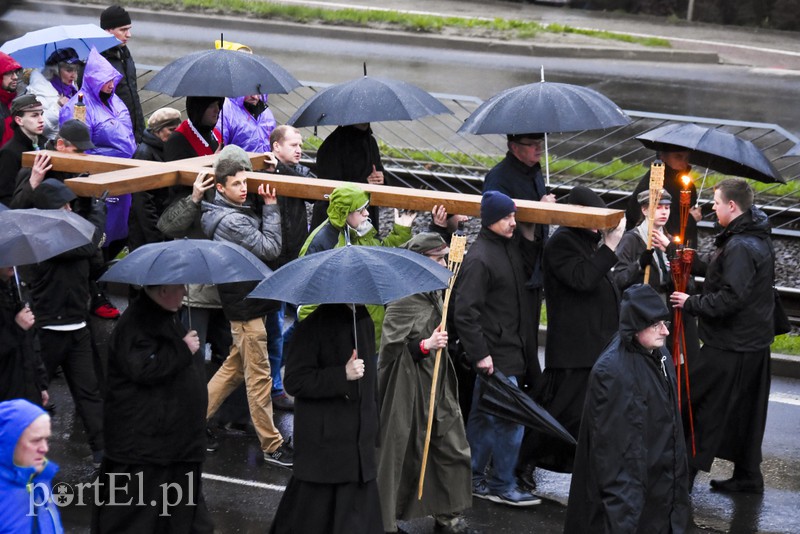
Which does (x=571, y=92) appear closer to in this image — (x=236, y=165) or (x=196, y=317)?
(x=236, y=165)

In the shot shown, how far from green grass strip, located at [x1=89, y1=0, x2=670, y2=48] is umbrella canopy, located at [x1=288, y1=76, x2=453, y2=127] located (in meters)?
14.1

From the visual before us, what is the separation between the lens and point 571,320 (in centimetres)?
842

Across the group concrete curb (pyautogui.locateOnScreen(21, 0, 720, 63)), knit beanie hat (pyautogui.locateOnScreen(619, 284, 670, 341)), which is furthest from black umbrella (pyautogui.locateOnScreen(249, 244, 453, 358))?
concrete curb (pyautogui.locateOnScreen(21, 0, 720, 63))

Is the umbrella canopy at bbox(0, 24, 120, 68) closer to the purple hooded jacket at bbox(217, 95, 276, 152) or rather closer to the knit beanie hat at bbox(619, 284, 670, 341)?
the purple hooded jacket at bbox(217, 95, 276, 152)

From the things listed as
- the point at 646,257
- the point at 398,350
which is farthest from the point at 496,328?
the point at 646,257

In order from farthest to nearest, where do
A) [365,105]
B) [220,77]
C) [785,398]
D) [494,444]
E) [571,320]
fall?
[785,398] → [220,77] → [365,105] → [571,320] → [494,444]

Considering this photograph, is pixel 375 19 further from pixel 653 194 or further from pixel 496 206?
pixel 653 194

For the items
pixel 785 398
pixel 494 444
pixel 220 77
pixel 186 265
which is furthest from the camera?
pixel 785 398

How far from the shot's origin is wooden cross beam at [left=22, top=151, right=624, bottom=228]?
8172 mm

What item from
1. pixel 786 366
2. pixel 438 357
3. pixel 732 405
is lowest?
pixel 786 366

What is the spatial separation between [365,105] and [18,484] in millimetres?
4783

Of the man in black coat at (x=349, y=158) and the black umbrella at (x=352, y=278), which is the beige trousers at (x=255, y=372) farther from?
the black umbrella at (x=352, y=278)

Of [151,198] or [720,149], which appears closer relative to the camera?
[720,149]

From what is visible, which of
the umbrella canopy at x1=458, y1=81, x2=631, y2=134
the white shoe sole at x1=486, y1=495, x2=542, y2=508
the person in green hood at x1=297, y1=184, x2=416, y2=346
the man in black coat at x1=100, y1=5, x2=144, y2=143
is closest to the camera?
the person in green hood at x1=297, y1=184, x2=416, y2=346
